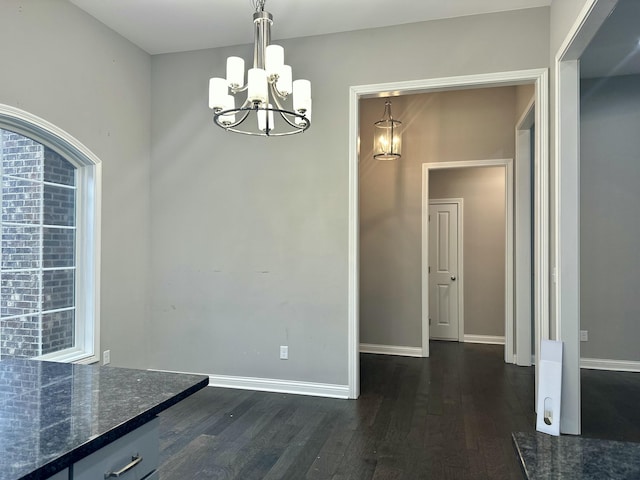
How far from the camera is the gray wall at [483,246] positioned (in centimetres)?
600

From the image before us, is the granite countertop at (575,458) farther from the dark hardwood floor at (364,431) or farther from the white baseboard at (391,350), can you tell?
the white baseboard at (391,350)

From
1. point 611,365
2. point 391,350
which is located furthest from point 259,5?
point 611,365

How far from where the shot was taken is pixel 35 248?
10.6 ft

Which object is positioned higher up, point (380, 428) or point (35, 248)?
point (35, 248)

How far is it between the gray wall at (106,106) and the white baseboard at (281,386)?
2.87ft

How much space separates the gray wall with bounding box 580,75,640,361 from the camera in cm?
462

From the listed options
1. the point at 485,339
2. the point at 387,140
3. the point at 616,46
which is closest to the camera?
the point at 616,46

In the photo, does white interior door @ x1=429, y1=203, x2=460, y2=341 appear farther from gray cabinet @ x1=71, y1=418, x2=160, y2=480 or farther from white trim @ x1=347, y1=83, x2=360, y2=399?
gray cabinet @ x1=71, y1=418, x2=160, y2=480

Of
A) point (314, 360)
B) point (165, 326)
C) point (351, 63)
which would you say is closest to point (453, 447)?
point (314, 360)

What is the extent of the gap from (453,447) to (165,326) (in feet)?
9.49

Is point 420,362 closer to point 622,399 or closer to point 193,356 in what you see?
point 622,399

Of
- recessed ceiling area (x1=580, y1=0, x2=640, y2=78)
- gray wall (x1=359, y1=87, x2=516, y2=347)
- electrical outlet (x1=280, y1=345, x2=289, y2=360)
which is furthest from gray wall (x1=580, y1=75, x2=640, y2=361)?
electrical outlet (x1=280, y1=345, x2=289, y2=360)

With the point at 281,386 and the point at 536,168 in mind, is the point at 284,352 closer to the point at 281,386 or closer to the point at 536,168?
the point at 281,386

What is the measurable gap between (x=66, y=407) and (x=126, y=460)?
23 cm
